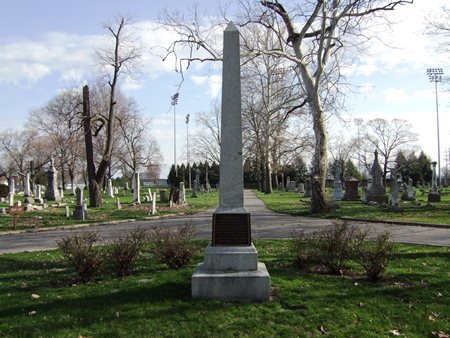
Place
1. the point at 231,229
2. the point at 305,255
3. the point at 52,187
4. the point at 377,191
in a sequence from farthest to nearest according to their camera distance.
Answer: the point at 52,187, the point at 377,191, the point at 305,255, the point at 231,229

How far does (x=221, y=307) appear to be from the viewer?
558cm

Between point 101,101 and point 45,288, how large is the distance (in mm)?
50628

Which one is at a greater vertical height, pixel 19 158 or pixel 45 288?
pixel 19 158

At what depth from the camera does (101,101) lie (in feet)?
179

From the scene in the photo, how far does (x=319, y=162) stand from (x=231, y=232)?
14.4 metres

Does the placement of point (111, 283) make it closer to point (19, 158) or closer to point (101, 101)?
point (101, 101)

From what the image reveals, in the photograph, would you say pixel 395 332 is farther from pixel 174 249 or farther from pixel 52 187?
pixel 52 187

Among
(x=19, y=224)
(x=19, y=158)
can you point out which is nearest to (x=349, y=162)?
(x=19, y=158)

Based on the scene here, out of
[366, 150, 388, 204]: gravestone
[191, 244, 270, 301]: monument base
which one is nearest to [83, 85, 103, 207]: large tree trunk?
[366, 150, 388, 204]: gravestone

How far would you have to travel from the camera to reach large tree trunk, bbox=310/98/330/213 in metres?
19.8

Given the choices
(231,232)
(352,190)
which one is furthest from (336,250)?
(352,190)

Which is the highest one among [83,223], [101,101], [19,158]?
[101,101]

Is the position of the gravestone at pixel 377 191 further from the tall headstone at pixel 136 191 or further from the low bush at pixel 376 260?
the low bush at pixel 376 260

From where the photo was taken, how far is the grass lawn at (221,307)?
4945mm
